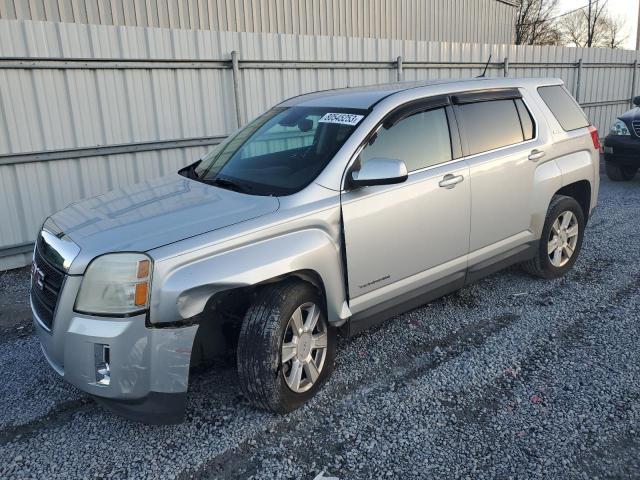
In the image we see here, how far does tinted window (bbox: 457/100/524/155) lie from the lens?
4.04m

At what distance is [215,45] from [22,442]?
5325 millimetres

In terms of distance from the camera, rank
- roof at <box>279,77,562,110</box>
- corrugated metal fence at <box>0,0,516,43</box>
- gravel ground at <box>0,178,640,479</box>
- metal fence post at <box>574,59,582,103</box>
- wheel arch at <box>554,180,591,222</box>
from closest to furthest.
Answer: gravel ground at <box>0,178,640,479</box>, roof at <box>279,77,562,110</box>, wheel arch at <box>554,180,591,222</box>, corrugated metal fence at <box>0,0,516,43</box>, metal fence post at <box>574,59,582,103</box>

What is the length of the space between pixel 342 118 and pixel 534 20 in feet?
142

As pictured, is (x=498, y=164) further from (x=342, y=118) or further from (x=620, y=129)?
(x=620, y=129)

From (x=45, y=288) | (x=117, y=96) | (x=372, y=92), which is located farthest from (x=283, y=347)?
(x=117, y=96)

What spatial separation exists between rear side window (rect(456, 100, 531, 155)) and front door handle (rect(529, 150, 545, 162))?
0.48 feet

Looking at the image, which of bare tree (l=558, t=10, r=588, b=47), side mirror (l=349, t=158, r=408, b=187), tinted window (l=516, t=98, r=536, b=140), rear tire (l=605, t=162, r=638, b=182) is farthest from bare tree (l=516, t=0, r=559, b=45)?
side mirror (l=349, t=158, r=408, b=187)

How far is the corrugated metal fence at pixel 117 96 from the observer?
572 cm

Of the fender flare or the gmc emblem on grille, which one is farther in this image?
the gmc emblem on grille

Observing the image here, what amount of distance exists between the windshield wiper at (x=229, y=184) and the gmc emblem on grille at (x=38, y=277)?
1.15 m

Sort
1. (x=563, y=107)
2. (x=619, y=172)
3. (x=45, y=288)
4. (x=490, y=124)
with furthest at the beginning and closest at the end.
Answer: (x=619, y=172)
(x=563, y=107)
(x=490, y=124)
(x=45, y=288)

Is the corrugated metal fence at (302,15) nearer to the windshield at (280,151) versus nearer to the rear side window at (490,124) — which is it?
the windshield at (280,151)

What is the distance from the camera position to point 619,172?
33.1 ft

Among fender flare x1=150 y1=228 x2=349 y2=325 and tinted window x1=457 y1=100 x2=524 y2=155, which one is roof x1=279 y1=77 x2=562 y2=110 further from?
fender flare x1=150 y1=228 x2=349 y2=325
